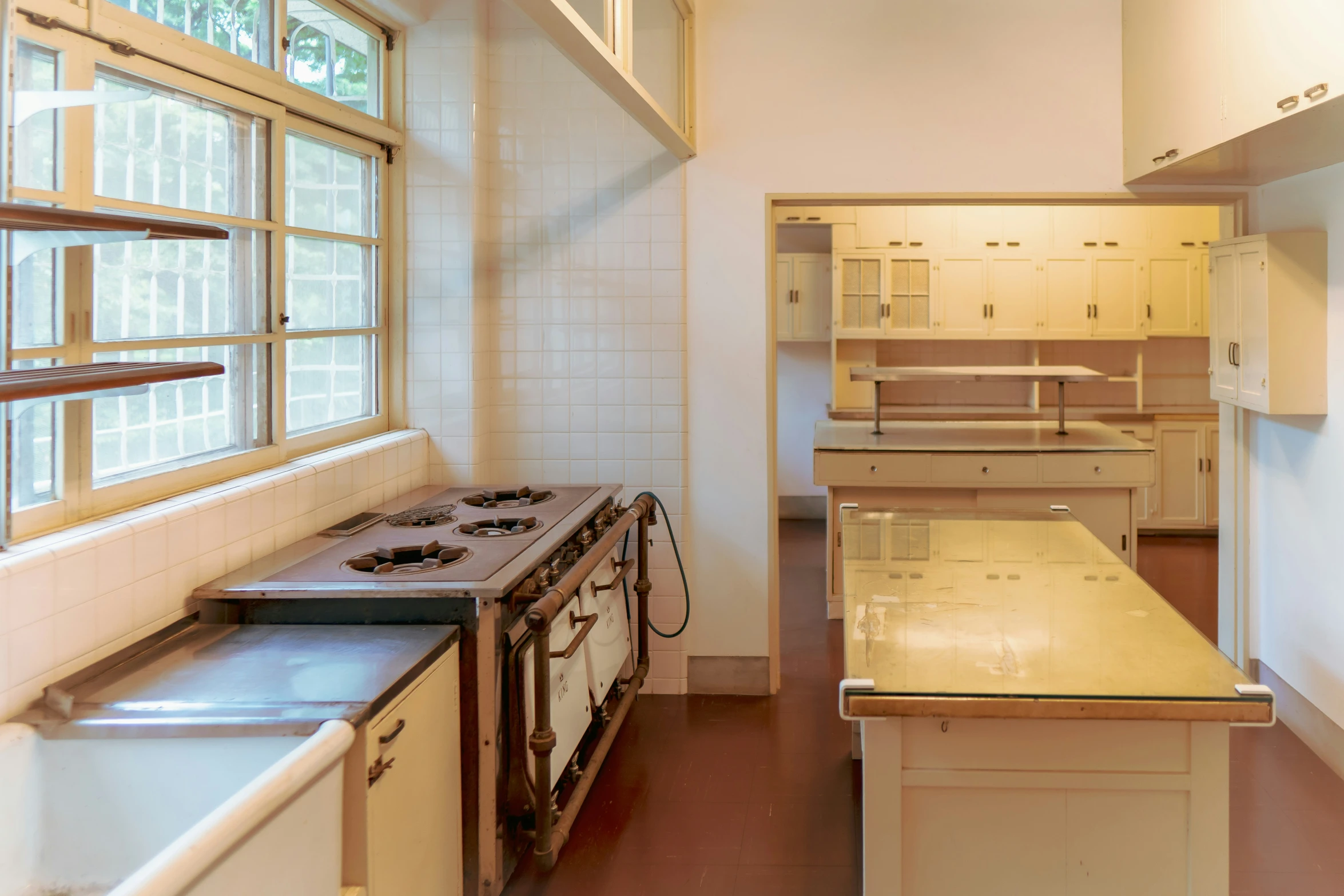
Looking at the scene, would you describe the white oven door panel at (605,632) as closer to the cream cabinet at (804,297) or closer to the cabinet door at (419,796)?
the cabinet door at (419,796)

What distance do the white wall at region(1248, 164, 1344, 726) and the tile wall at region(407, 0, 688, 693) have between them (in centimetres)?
226

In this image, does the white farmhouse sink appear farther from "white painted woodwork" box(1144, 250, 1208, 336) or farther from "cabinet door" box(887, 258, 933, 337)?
"white painted woodwork" box(1144, 250, 1208, 336)

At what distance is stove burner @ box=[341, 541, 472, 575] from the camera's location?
2.61 meters

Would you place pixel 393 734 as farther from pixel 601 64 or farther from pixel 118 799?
pixel 601 64

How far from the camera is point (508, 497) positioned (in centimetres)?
365

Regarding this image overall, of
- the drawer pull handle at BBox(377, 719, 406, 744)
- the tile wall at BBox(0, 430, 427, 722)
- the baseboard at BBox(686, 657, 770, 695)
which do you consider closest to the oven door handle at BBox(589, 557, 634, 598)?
the baseboard at BBox(686, 657, 770, 695)

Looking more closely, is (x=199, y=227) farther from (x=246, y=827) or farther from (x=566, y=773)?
(x=566, y=773)

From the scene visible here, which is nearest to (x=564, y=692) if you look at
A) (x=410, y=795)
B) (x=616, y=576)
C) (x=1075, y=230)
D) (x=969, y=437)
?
(x=616, y=576)

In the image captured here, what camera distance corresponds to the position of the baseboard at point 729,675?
4320 millimetres

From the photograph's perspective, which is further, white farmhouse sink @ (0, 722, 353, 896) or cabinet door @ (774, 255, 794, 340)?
cabinet door @ (774, 255, 794, 340)

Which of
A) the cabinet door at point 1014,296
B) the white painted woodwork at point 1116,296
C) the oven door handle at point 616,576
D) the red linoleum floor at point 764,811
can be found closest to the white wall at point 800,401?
the cabinet door at point 1014,296

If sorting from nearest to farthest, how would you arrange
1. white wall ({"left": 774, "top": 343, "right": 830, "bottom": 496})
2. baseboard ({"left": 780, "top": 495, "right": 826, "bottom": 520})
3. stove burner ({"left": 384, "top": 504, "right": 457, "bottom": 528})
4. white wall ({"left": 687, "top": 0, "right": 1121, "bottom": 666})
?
stove burner ({"left": 384, "top": 504, "right": 457, "bottom": 528}), white wall ({"left": 687, "top": 0, "right": 1121, "bottom": 666}), white wall ({"left": 774, "top": 343, "right": 830, "bottom": 496}), baseboard ({"left": 780, "top": 495, "right": 826, "bottom": 520})

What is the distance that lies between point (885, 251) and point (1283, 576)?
3.98 metres

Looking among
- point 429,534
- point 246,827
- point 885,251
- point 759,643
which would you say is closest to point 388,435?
point 429,534
